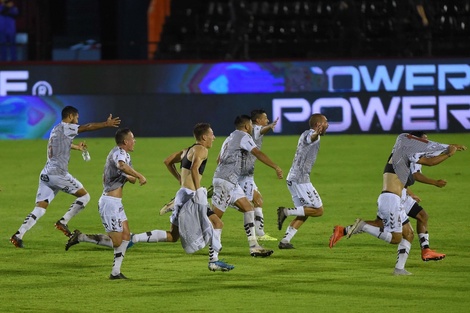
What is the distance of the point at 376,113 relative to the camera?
98.1 feet

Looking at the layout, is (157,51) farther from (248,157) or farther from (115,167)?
(115,167)

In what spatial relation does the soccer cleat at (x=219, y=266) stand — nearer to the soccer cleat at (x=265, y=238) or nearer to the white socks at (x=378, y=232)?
the white socks at (x=378, y=232)

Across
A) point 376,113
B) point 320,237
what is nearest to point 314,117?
point 320,237

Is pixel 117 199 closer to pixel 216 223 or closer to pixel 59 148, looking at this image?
pixel 216 223

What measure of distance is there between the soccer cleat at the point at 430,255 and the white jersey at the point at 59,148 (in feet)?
18.3

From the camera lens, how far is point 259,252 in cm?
1513

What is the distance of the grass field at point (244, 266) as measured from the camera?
12.1 meters

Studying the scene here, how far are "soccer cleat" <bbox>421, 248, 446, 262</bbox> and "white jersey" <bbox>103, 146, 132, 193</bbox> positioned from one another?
13.1 ft

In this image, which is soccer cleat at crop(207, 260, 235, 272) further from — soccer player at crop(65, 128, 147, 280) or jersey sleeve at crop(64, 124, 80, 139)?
jersey sleeve at crop(64, 124, 80, 139)

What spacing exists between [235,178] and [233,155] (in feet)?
1.05

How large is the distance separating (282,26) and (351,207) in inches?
584

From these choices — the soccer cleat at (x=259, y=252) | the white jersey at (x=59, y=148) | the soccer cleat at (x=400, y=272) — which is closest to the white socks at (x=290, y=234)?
the soccer cleat at (x=259, y=252)

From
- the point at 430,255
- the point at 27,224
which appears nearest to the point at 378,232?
the point at 430,255

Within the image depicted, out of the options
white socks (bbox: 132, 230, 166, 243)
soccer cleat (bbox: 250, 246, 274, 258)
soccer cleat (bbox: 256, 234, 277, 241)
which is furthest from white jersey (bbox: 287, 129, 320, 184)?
white socks (bbox: 132, 230, 166, 243)
